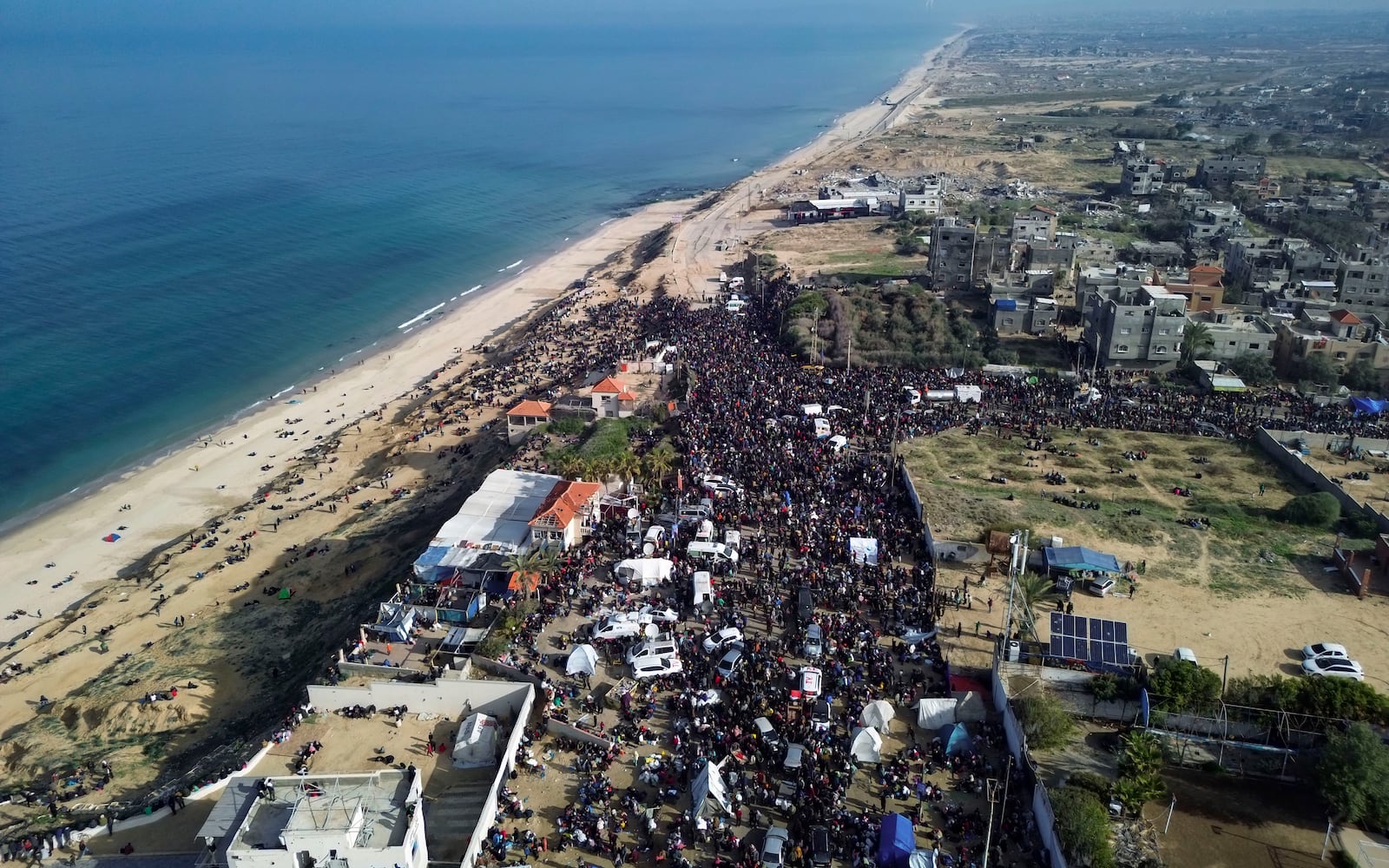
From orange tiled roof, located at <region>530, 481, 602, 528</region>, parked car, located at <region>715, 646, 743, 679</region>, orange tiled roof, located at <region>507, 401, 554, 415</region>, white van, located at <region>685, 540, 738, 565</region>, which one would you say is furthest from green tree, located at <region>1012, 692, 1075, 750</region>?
orange tiled roof, located at <region>507, 401, 554, 415</region>

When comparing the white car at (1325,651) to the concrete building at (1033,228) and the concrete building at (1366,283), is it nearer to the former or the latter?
the concrete building at (1366,283)

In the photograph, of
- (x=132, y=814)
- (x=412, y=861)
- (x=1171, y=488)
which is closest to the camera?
(x=412, y=861)

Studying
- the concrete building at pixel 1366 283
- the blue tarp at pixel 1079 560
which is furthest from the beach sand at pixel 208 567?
the concrete building at pixel 1366 283

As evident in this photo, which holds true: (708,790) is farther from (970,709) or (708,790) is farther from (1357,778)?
(1357,778)

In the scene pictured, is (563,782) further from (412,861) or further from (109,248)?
(109,248)

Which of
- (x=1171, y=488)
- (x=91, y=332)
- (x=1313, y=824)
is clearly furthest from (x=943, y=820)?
(x=91, y=332)

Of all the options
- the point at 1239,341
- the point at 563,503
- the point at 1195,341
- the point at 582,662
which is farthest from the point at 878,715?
the point at 1239,341
